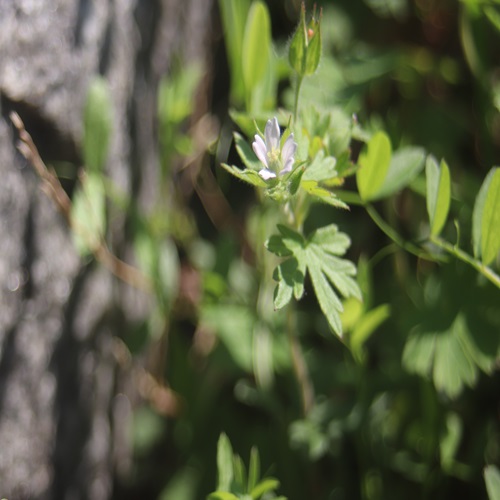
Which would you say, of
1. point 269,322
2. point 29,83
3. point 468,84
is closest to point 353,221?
point 269,322

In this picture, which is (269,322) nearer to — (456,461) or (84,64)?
(456,461)

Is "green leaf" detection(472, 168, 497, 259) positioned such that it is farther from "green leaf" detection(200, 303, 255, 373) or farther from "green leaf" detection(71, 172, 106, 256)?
"green leaf" detection(71, 172, 106, 256)

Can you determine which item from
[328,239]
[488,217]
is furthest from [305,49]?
[488,217]

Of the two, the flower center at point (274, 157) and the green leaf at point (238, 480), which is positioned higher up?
the flower center at point (274, 157)

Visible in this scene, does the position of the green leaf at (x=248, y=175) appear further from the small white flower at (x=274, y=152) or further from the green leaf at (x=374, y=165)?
the green leaf at (x=374, y=165)

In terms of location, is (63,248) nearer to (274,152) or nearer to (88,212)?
(88,212)

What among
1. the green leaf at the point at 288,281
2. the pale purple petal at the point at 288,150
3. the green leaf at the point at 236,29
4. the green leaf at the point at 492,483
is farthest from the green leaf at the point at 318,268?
the green leaf at the point at 236,29

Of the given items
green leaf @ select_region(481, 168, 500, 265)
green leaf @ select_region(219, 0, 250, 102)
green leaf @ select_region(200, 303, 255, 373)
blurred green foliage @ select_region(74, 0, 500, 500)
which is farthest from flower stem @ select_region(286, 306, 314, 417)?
green leaf @ select_region(219, 0, 250, 102)
